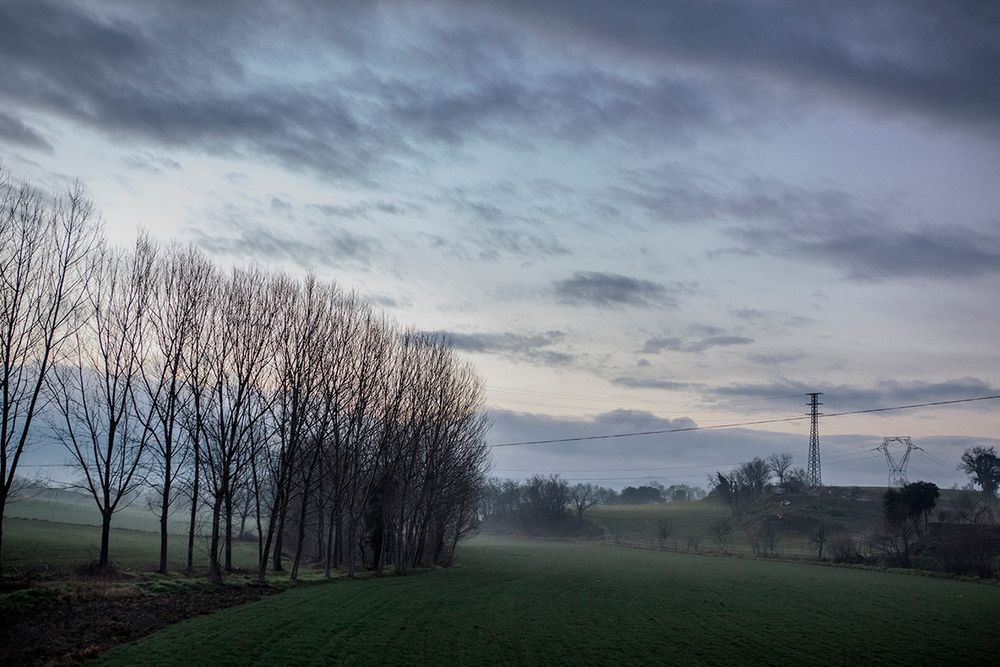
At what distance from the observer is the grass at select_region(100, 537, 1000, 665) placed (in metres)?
18.9

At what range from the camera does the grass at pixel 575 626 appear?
1892 cm

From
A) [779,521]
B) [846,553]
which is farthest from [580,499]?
[846,553]

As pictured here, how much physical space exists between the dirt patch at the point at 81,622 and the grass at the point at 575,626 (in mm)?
792

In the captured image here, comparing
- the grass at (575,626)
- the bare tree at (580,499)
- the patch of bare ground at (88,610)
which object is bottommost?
the bare tree at (580,499)

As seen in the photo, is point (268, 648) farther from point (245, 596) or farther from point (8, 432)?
point (8, 432)

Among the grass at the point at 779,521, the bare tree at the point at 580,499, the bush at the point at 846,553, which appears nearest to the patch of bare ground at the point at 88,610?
the bush at the point at 846,553

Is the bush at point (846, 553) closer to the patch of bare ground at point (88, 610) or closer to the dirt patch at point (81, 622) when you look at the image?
the patch of bare ground at point (88, 610)

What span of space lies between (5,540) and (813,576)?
59.6 metres

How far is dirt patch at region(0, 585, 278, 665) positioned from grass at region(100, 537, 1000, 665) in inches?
31.2

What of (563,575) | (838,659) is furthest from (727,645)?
(563,575)

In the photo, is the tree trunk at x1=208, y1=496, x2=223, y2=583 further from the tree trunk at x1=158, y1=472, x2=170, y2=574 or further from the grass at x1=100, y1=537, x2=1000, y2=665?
the grass at x1=100, y1=537, x2=1000, y2=665

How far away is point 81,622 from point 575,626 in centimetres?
1604

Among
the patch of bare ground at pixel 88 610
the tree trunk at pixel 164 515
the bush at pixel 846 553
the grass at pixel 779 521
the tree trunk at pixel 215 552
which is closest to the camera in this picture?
the patch of bare ground at pixel 88 610

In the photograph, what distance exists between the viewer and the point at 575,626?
83.5ft
